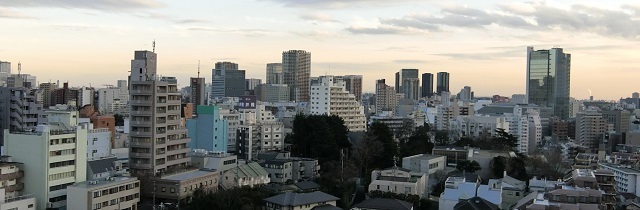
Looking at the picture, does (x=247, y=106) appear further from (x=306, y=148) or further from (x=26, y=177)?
(x=26, y=177)

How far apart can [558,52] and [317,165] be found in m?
45.8

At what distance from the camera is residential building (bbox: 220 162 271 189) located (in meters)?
17.1

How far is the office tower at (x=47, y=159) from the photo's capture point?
13.6 meters

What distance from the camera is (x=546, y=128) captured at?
47969 mm

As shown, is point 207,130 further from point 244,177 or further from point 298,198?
point 298,198

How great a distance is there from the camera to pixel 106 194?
13.3m

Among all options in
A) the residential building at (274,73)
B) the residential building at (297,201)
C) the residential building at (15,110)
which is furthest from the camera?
the residential building at (274,73)

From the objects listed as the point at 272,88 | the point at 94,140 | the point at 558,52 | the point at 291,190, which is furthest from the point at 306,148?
the point at 558,52

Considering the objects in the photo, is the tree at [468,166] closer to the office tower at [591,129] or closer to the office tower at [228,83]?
the office tower at [591,129]

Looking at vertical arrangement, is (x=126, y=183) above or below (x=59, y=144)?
below

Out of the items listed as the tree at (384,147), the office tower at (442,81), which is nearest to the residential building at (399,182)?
the tree at (384,147)

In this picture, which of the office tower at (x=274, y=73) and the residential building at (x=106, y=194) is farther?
the office tower at (x=274, y=73)

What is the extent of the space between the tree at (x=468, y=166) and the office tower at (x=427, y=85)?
203 feet

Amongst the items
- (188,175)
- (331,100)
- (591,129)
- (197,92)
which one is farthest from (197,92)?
(591,129)
